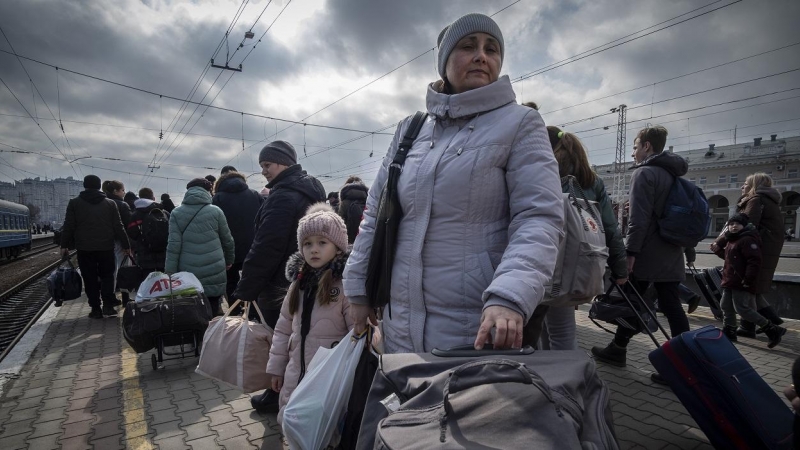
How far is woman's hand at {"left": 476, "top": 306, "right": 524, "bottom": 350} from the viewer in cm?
117

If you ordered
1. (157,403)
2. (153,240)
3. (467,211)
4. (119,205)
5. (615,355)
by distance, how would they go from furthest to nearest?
(119,205) < (153,240) < (615,355) < (157,403) < (467,211)

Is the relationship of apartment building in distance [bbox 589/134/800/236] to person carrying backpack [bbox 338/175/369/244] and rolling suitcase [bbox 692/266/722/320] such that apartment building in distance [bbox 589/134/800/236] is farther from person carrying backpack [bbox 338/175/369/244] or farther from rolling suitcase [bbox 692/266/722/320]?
person carrying backpack [bbox 338/175/369/244]

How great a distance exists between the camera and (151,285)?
420 cm

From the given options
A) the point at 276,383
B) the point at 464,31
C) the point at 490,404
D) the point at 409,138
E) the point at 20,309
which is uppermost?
the point at 464,31

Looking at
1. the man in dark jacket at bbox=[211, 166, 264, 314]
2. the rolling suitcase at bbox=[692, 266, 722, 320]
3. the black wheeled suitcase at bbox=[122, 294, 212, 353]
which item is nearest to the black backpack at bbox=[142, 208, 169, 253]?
the man in dark jacket at bbox=[211, 166, 264, 314]

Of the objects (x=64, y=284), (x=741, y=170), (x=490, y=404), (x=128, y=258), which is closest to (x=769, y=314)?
(x=490, y=404)

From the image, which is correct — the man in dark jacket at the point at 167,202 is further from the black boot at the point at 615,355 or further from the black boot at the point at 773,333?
the black boot at the point at 773,333

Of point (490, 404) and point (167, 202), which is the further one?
point (167, 202)

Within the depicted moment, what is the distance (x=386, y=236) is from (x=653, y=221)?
3170 mm

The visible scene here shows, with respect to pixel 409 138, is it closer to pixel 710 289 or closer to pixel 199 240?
pixel 199 240

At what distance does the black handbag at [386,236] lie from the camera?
5.55 feet

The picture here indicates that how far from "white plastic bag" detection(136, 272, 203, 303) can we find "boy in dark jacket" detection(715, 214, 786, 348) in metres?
5.92

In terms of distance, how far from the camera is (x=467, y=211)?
5.01 feet

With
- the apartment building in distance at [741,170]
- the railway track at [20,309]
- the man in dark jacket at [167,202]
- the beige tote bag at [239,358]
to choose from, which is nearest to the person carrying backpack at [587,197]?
the beige tote bag at [239,358]
